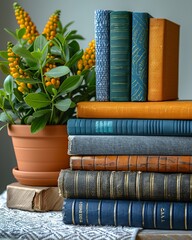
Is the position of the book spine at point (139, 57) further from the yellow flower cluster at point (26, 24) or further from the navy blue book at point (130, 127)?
the yellow flower cluster at point (26, 24)

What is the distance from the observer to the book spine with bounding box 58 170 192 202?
35.9 inches

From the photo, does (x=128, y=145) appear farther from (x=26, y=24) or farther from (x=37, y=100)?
(x=26, y=24)

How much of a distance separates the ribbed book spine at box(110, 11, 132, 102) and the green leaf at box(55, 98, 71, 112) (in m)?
0.10

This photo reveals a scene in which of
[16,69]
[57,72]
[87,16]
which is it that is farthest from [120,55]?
[87,16]

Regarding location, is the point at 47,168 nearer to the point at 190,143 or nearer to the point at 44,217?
the point at 44,217

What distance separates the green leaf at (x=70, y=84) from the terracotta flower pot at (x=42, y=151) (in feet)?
0.26

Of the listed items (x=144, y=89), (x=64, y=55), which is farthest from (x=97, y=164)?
(x=64, y=55)

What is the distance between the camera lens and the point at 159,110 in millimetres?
930

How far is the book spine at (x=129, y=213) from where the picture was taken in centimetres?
91

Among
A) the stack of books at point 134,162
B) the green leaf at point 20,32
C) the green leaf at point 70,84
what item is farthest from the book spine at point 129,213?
the green leaf at point 20,32

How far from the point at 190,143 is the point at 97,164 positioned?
7.0 inches

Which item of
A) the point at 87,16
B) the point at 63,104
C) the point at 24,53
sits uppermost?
the point at 87,16

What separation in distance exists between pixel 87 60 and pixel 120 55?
0.16 metres

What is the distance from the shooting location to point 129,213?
93cm
